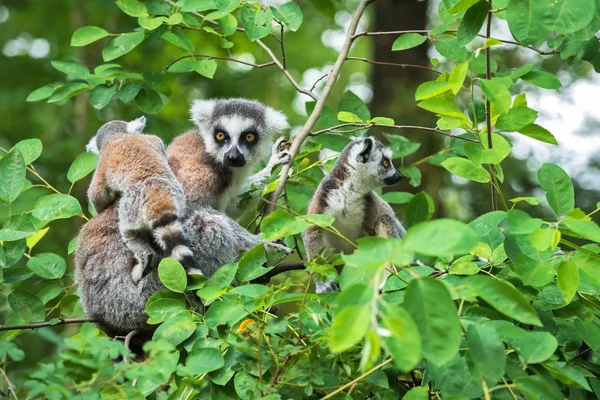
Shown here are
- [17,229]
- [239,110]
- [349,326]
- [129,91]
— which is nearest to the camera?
[349,326]

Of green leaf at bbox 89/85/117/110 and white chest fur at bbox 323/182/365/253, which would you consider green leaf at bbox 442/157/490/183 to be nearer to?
white chest fur at bbox 323/182/365/253

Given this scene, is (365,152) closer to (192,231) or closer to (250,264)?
(192,231)

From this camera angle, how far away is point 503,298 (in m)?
1.89

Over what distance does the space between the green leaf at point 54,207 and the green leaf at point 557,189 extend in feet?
7.07

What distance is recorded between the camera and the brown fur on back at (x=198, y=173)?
4723mm

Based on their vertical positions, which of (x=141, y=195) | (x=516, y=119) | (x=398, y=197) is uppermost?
(x=516, y=119)

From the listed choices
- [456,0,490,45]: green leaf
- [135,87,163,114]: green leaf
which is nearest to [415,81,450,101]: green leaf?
[456,0,490,45]: green leaf

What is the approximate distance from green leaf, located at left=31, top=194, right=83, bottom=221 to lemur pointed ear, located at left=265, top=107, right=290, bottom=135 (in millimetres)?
2074

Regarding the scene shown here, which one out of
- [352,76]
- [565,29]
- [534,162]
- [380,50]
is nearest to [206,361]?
[565,29]

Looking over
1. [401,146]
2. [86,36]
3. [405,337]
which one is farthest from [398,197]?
[405,337]

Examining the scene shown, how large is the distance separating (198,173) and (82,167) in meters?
0.94

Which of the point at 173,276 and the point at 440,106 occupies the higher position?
the point at 440,106

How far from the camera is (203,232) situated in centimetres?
449

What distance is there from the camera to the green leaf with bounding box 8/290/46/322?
3.54 meters
